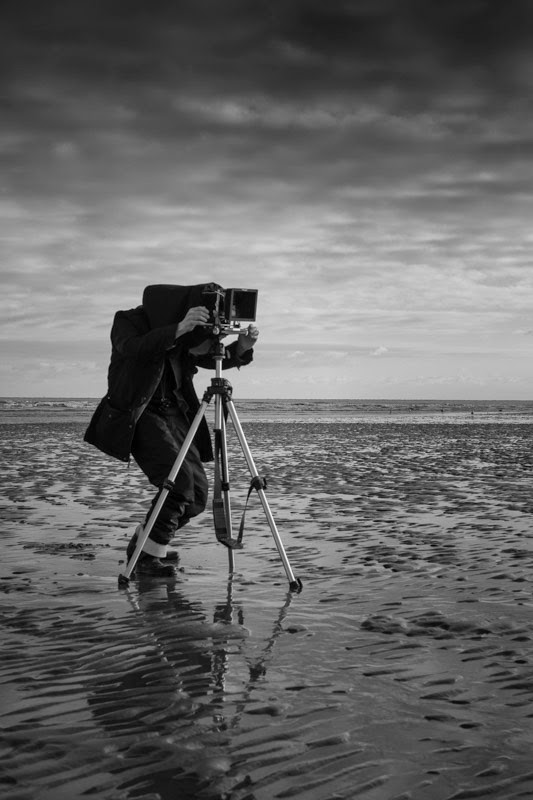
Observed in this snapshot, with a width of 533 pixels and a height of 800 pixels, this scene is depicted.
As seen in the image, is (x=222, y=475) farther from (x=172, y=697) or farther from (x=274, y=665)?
(x=172, y=697)

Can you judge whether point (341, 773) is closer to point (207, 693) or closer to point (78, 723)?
point (207, 693)

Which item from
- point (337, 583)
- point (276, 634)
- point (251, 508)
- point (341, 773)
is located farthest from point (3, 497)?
point (341, 773)

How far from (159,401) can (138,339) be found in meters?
0.73

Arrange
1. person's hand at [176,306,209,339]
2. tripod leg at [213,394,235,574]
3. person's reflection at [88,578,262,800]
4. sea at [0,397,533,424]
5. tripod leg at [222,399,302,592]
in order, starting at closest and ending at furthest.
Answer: person's reflection at [88,578,262,800] < person's hand at [176,306,209,339] < tripod leg at [222,399,302,592] < tripod leg at [213,394,235,574] < sea at [0,397,533,424]

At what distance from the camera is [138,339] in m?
5.41

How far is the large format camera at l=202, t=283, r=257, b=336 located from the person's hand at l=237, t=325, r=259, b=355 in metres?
0.30

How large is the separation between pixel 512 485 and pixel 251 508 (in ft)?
15.4

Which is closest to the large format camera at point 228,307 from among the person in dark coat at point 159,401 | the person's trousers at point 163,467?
the person in dark coat at point 159,401

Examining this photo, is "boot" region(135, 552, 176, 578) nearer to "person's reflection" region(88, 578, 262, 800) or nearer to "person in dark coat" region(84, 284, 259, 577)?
"person in dark coat" region(84, 284, 259, 577)

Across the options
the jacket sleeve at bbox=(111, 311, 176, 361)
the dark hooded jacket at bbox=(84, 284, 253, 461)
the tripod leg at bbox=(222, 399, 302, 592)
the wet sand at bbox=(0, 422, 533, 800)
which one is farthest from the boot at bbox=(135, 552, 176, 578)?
the jacket sleeve at bbox=(111, 311, 176, 361)

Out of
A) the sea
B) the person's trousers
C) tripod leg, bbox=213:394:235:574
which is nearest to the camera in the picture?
tripod leg, bbox=213:394:235:574

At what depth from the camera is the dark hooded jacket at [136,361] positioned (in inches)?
220

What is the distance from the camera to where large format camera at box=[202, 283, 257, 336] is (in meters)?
5.32

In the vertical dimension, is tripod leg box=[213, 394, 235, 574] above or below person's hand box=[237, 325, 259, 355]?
below
